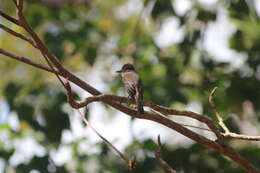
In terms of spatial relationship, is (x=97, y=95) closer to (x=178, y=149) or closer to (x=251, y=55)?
(x=178, y=149)

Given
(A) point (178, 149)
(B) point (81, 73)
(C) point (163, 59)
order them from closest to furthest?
(A) point (178, 149) < (C) point (163, 59) < (B) point (81, 73)

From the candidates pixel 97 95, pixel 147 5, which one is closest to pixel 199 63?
pixel 147 5

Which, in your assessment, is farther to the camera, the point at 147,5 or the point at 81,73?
the point at 81,73

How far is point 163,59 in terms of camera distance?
20.3 ft

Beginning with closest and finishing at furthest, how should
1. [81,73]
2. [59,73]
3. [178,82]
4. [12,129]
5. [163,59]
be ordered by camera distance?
[59,73]
[12,129]
[178,82]
[163,59]
[81,73]

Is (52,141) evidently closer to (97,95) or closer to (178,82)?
(178,82)

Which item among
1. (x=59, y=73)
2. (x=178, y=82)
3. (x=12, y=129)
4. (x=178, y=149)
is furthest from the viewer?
(x=178, y=82)

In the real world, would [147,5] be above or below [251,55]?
above

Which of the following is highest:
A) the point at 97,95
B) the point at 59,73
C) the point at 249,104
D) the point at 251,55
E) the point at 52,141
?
the point at 59,73

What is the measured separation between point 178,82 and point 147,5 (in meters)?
0.90

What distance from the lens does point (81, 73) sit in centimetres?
792

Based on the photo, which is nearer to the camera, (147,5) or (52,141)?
(52,141)

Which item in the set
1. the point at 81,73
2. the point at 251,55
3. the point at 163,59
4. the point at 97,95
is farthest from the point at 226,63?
the point at 97,95

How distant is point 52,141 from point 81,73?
2880 millimetres
